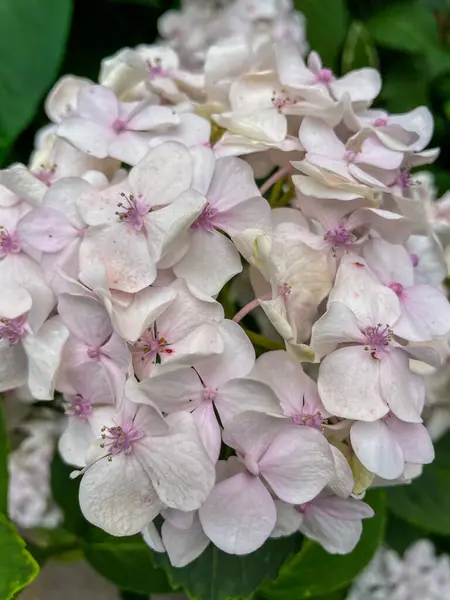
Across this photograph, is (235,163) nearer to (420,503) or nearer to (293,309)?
(293,309)

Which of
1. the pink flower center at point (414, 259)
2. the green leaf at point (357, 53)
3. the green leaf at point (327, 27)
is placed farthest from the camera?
the green leaf at point (327, 27)

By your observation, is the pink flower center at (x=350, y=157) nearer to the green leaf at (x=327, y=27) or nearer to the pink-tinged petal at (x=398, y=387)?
the pink-tinged petal at (x=398, y=387)

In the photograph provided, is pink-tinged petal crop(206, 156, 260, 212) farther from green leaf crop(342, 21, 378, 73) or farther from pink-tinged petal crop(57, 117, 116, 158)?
green leaf crop(342, 21, 378, 73)

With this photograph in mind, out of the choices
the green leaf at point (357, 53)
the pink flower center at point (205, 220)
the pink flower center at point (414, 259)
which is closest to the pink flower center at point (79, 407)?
the pink flower center at point (205, 220)

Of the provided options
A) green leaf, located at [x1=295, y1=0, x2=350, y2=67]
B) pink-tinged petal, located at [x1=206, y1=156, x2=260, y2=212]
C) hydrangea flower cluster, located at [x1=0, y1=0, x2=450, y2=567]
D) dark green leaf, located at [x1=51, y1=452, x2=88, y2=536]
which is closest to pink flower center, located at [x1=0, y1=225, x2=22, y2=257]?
hydrangea flower cluster, located at [x1=0, y1=0, x2=450, y2=567]

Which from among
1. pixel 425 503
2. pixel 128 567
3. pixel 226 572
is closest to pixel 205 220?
pixel 226 572

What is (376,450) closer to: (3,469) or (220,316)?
(220,316)

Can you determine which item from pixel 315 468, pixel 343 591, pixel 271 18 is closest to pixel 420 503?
pixel 343 591
